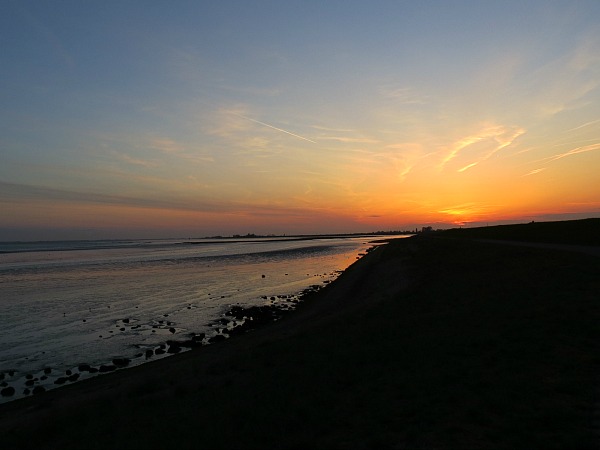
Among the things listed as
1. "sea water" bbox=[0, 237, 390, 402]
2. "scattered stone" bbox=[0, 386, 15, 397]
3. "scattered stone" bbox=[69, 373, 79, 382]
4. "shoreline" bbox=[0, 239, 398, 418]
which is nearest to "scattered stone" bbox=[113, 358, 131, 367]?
"shoreline" bbox=[0, 239, 398, 418]

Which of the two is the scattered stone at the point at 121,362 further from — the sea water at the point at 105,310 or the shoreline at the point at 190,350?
the sea water at the point at 105,310

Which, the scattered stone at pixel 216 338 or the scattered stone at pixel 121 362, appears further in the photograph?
the scattered stone at pixel 216 338

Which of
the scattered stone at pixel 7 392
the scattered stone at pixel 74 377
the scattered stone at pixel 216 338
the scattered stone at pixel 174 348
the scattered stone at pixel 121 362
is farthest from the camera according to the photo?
the scattered stone at pixel 216 338

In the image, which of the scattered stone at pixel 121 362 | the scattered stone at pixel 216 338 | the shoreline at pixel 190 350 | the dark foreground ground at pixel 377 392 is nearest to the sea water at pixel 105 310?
the scattered stone at pixel 121 362

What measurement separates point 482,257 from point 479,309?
2358 cm

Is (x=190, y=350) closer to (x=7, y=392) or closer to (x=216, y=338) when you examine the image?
(x=216, y=338)

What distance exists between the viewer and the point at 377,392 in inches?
374

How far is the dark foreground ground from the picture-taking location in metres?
7.30

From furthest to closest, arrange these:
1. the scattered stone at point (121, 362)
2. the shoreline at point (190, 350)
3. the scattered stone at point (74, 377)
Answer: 1. the scattered stone at point (121, 362)
2. the scattered stone at point (74, 377)
3. the shoreline at point (190, 350)

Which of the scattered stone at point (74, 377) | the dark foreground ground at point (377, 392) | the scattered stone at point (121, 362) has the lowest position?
the scattered stone at point (121, 362)

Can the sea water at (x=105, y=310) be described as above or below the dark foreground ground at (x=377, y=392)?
below

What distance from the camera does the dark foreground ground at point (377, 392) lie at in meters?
7.30

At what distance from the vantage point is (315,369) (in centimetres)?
1170

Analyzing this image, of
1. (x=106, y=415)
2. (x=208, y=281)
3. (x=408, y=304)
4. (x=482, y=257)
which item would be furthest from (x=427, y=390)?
(x=208, y=281)
